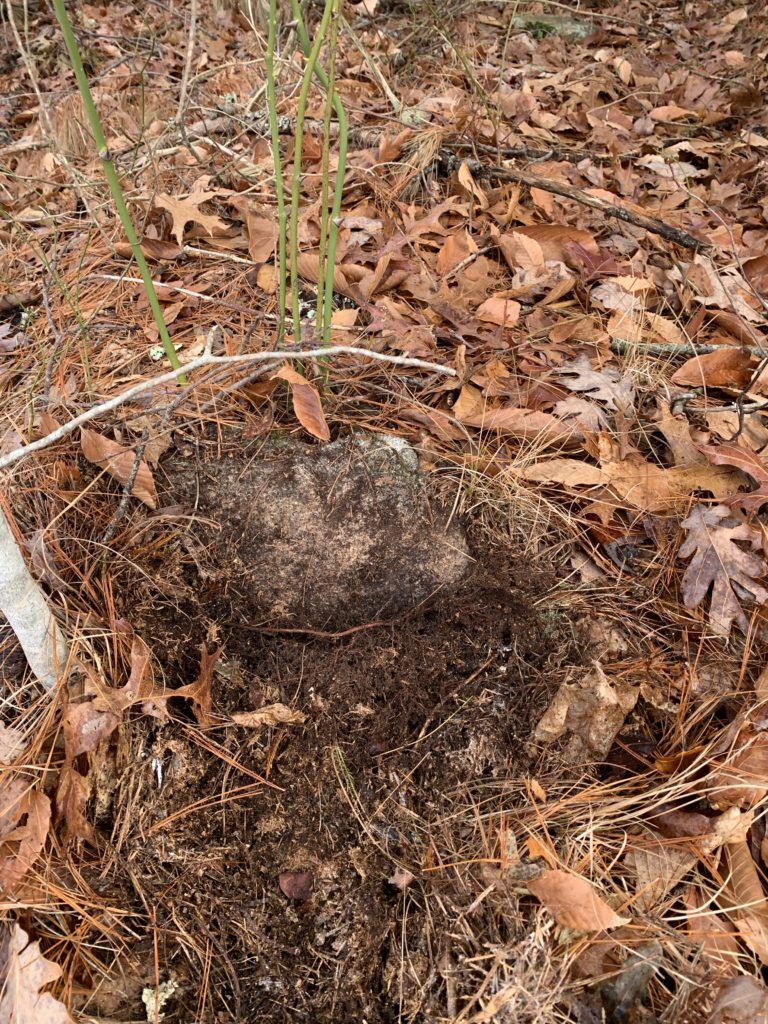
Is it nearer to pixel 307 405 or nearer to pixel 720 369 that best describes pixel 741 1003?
pixel 307 405

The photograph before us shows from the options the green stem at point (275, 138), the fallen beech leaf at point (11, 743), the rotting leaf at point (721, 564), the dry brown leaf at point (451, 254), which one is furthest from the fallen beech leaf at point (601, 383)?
the fallen beech leaf at point (11, 743)

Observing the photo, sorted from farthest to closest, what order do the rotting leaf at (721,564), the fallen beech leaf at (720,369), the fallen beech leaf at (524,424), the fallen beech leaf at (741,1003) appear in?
the fallen beech leaf at (720,369), the fallen beech leaf at (524,424), the rotting leaf at (721,564), the fallen beech leaf at (741,1003)

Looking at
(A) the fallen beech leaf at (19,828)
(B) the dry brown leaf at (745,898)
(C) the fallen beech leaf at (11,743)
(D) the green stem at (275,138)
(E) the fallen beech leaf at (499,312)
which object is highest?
(D) the green stem at (275,138)

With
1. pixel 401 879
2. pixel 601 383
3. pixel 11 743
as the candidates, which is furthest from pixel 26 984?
pixel 601 383

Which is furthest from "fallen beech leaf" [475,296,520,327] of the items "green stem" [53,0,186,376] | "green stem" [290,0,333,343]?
"green stem" [53,0,186,376]

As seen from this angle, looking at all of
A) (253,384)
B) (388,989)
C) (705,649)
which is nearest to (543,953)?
(388,989)

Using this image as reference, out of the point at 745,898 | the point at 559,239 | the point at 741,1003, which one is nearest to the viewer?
the point at 741,1003

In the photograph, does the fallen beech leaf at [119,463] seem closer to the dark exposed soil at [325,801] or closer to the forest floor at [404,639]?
the forest floor at [404,639]
